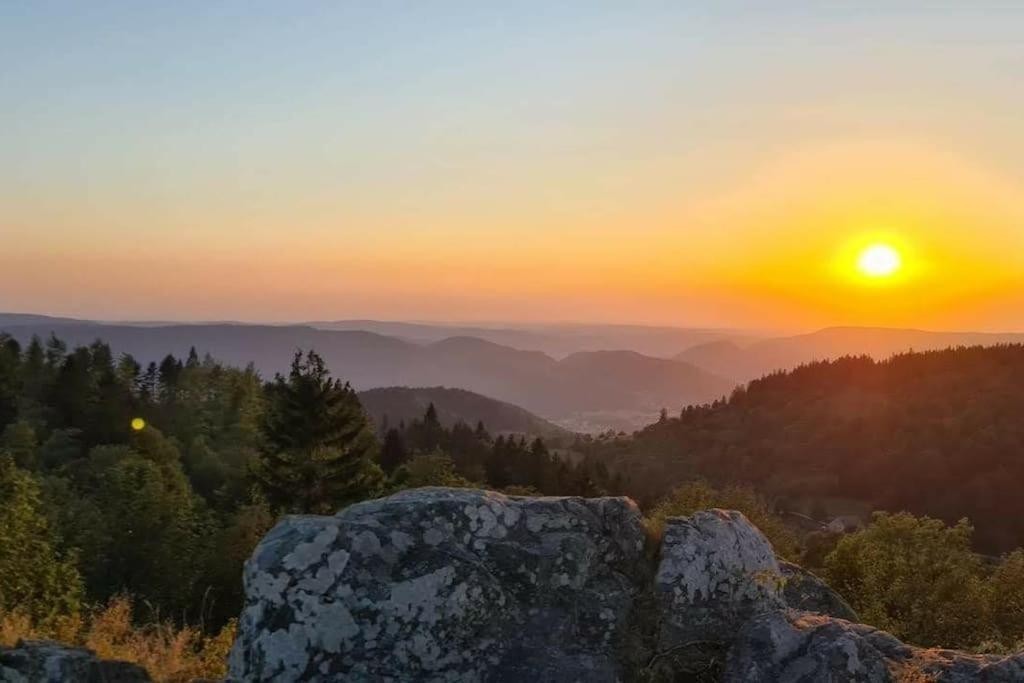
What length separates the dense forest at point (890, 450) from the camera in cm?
13288

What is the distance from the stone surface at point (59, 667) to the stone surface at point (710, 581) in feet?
17.9

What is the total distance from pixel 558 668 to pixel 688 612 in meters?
1.55

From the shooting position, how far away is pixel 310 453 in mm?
42844

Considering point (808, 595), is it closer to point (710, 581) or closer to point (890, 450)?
point (710, 581)

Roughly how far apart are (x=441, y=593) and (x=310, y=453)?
124 feet

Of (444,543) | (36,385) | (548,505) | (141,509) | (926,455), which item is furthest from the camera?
(926,455)

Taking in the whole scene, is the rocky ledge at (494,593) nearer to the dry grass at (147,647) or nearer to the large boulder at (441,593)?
the large boulder at (441,593)

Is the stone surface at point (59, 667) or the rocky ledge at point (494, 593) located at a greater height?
the rocky ledge at point (494, 593)

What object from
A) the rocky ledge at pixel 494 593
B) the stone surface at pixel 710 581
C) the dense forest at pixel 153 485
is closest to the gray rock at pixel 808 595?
the rocky ledge at pixel 494 593

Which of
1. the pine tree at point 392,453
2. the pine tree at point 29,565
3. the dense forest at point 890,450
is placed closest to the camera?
the pine tree at point 29,565

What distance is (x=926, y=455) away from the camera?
148750mm

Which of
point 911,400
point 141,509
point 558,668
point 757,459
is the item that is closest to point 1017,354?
point 911,400

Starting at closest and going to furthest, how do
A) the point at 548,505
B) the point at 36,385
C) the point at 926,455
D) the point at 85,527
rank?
1. the point at 548,505
2. the point at 85,527
3. the point at 36,385
4. the point at 926,455

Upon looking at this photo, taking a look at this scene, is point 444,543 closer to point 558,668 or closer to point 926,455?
point 558,668
